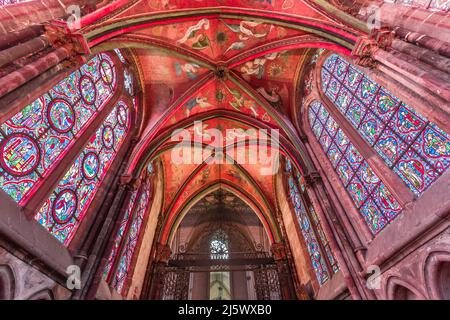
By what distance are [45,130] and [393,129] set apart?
24.5 feet

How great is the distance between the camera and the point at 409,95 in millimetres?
4105

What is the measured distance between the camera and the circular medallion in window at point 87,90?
6.22 meters

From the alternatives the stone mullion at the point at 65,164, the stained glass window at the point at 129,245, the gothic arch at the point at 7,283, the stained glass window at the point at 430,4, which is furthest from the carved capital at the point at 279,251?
the stained glass window at the point at 430,4

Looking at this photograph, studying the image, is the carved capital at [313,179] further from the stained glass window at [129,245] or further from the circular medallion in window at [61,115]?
the circular medallion in window at [61,115]

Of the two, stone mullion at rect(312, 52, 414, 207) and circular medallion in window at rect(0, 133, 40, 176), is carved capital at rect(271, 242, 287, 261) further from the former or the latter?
circular medallion in window at rect(0, 133, 40, 176)

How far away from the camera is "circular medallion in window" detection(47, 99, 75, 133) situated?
16.7ft

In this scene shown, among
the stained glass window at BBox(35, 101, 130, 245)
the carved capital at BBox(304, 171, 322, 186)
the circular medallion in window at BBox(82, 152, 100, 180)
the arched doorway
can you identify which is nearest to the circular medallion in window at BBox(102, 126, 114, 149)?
the stained glass window at BBox(35, 101, 130, 245)

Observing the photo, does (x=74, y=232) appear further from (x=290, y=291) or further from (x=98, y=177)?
(x=290, y=291)

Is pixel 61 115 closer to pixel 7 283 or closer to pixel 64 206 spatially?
pixel 64 206

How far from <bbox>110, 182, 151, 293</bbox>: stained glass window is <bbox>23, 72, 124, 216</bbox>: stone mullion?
9.32 feet

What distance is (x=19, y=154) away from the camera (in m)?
4.24

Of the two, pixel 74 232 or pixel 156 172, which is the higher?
pixel 156 172
